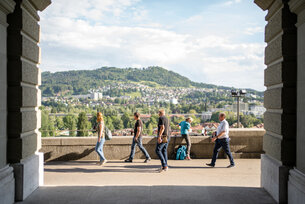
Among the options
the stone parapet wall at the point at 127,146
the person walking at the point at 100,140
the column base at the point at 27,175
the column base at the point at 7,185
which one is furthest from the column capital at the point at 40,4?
the stone parapet wall at the point at 127,146

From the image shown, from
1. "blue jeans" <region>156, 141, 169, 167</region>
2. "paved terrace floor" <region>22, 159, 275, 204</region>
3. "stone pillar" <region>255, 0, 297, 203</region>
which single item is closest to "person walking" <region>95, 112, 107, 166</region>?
"paved terrace floor" <region>22, 159, 275, 204</region>

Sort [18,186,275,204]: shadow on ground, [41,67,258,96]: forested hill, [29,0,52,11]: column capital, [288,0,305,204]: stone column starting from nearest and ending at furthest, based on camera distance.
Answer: [288,0,305,204]: stone column
[18,186,275,204]: shadow on ground
[29,0,52,11]: column capital
[41,67,258,96]: forested hill

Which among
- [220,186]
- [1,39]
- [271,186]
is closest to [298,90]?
[271,186]

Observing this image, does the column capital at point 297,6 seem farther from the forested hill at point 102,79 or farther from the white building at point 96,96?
the white building at point 96,96

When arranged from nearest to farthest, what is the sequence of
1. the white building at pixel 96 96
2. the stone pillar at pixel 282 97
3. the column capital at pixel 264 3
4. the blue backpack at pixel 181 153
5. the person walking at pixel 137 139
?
the stone pillar at pixel 282 97
the column capital at pixel 264 3
the person walking at pixel 137 139
the blue backpack at pixel 181 153
the white building at pixel 96 96

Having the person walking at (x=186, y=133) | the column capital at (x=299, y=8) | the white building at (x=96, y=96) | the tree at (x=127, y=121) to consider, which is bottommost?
the tree at (x=127, y=121)

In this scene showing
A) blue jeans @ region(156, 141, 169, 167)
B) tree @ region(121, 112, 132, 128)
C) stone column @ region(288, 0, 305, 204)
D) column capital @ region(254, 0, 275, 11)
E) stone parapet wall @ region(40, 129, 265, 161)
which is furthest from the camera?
tree @ region(121, 112, 132, 128)

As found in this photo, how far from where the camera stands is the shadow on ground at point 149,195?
5.79 metres

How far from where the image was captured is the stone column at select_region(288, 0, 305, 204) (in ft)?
16.6

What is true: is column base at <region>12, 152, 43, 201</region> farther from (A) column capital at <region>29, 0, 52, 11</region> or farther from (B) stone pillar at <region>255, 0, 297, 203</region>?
(B) stone pillar at <region>255, 0, 297, 203</region>

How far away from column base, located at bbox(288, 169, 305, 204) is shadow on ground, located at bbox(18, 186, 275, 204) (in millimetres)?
521

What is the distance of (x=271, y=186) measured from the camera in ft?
19.9

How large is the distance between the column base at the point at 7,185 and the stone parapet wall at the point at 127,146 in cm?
506

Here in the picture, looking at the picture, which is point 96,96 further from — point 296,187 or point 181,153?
point 296,187
